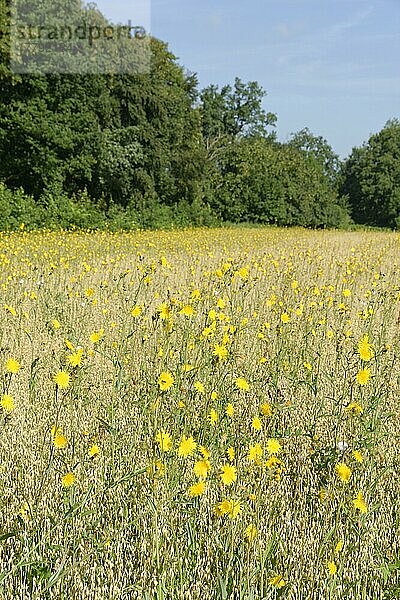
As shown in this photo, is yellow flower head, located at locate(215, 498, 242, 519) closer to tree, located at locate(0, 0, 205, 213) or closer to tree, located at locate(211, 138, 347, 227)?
tree, located at locate(0, 0, 205, 213)

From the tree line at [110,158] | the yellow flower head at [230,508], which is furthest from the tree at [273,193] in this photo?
the yellow flower head at [230,508]

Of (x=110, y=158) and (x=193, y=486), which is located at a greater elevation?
(x=110, y=158)

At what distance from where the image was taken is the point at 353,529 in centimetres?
256

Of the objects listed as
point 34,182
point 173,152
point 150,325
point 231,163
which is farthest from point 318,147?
point 150,325

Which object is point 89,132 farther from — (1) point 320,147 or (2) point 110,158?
(1) point 320,147

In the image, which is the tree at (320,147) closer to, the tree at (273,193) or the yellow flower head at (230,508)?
the tree at (273,193)

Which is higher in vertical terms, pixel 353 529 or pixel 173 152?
pixel 173 152

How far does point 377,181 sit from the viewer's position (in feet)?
185

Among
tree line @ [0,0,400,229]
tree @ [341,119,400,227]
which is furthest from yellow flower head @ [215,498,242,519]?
tree @ [341,119,400,227]

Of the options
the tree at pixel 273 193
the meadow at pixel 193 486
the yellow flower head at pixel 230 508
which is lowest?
the meadow at pixel 193 486

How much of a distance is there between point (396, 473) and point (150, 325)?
3087 millimetres

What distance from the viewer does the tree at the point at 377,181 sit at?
5500 centimetres

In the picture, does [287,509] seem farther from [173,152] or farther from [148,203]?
[173,152]

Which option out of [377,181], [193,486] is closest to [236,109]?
[377,181]
